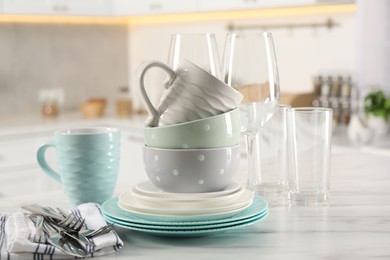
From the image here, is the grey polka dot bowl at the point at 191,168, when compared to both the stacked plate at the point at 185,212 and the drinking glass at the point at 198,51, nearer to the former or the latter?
the stacked plate at the point at 185,212

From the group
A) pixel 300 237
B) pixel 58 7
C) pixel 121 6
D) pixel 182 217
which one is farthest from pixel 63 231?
pixel 121 6

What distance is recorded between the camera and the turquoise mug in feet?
3.71

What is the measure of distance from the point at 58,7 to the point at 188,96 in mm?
2921

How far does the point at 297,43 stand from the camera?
357 centimetres

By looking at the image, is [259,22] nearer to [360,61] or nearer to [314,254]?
[360,61]

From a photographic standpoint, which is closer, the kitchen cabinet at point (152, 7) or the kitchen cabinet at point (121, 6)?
the kitchen cabinet at point (121, 6)

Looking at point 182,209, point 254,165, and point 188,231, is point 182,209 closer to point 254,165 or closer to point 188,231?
point 188,231

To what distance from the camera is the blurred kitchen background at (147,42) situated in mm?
3072

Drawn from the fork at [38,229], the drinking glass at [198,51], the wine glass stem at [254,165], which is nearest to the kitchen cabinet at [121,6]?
the wine glass stem at [254,165]

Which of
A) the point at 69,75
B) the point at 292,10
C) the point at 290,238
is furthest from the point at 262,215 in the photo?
the point at 69,75

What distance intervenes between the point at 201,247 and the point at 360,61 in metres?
2.25

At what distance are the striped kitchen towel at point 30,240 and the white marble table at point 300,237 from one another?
0.02 meters

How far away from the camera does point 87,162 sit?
1.14m

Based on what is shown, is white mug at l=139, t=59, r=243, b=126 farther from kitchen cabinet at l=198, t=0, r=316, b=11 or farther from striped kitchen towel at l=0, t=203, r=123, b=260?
kitchen cabinet at l=198, t=0, r=316, b=11
